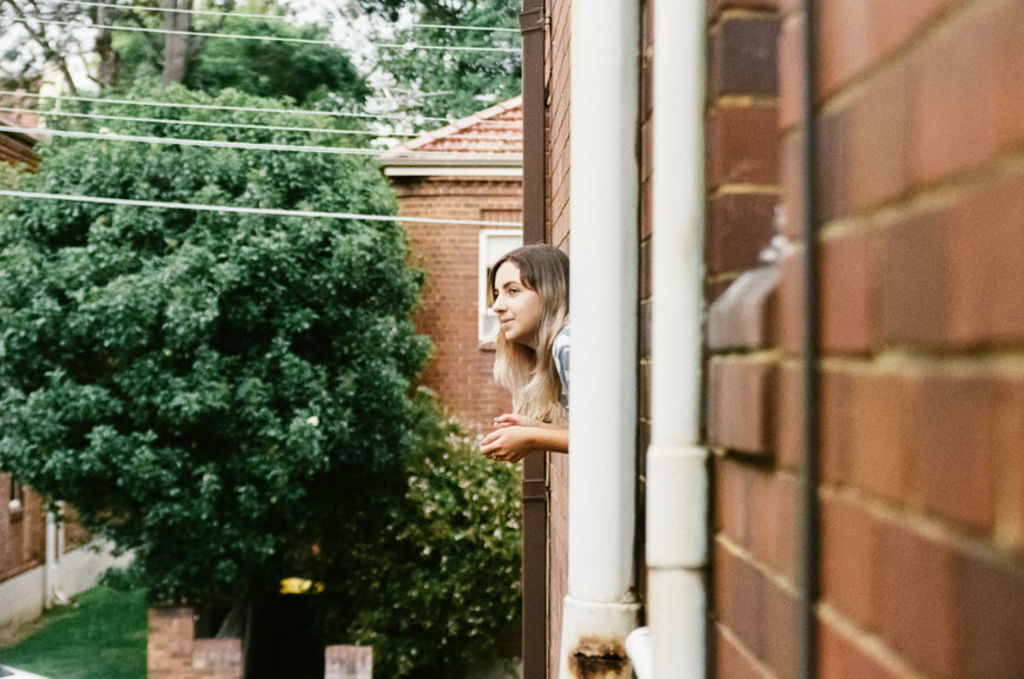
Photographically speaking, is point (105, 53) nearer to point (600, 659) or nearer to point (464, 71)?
point (464, 71)

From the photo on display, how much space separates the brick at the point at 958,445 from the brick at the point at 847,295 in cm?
13

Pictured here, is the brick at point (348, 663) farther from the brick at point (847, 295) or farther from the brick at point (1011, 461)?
the brick at point (1011, 461)

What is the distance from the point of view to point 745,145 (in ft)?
4.97

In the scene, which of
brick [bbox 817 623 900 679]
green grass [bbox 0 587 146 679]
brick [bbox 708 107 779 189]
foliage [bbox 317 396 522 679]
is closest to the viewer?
brick [bbox 817 623 900 679]

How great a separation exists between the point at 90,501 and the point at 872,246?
15.0 m

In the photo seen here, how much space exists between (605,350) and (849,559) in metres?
1.34

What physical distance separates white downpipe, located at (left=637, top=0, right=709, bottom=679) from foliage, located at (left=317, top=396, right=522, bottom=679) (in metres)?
13.5

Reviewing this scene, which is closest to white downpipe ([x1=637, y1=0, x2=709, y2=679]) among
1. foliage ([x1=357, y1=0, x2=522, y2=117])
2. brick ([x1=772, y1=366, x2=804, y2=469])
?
brick ([x1=772, y1=366, x2=804, y2=469])

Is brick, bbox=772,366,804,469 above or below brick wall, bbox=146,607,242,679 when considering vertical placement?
above

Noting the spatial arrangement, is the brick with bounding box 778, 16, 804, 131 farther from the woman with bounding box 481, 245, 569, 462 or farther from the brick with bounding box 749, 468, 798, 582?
the woman with bounding box 481, 245, 569, 462

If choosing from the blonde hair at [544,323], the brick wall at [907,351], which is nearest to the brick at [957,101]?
the brick wall at [907,351]

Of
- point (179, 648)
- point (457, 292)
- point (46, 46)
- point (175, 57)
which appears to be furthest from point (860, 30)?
point (46, 46)

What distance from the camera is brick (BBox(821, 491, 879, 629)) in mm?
903

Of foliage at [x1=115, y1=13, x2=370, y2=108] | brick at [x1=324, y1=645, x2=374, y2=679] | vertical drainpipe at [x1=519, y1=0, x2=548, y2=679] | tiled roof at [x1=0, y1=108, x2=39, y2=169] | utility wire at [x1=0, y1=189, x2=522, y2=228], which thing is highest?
foliage at [x1=115, y1=13, x2=370, y2=108]
